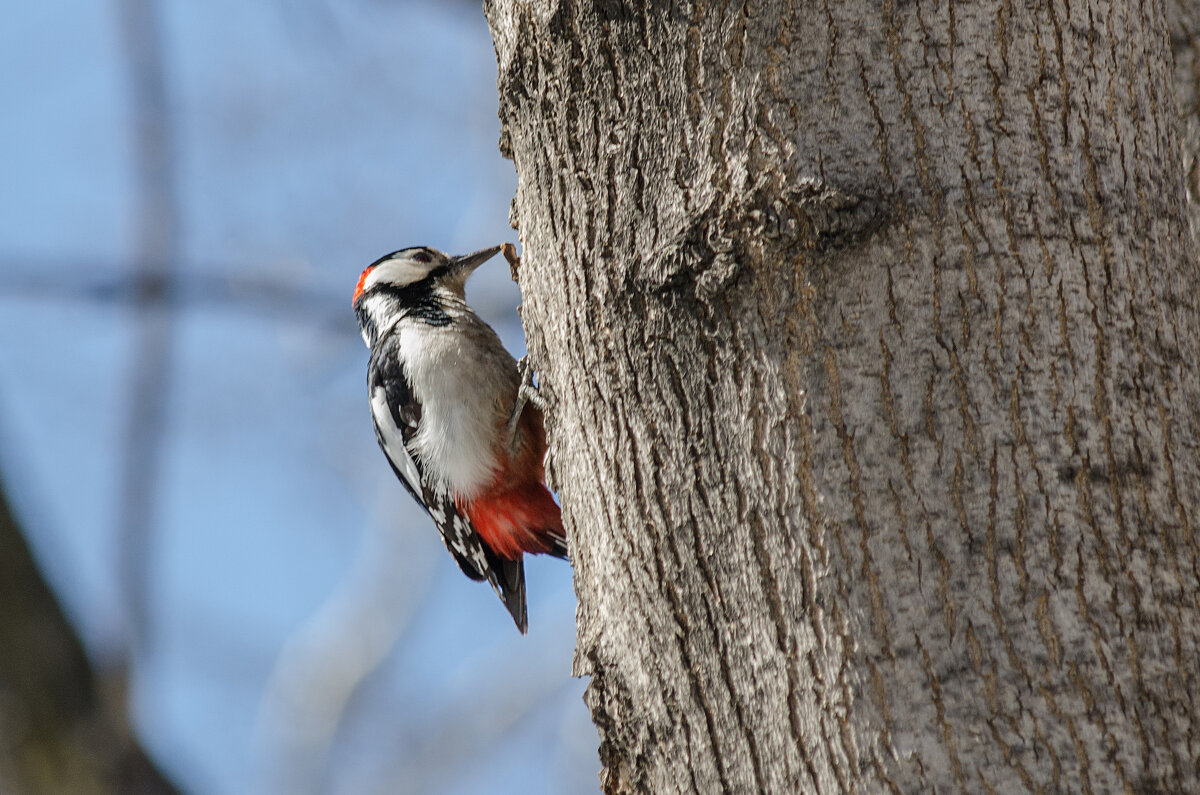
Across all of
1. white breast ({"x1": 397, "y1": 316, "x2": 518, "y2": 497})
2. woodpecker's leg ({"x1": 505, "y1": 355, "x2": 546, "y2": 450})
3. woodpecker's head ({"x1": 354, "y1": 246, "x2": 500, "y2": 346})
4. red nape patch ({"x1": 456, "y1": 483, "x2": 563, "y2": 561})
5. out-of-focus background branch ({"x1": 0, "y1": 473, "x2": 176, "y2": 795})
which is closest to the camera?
woodpecker's leg ({"x1": 505, "y1": 355, "x2": 546, "y2": 450})

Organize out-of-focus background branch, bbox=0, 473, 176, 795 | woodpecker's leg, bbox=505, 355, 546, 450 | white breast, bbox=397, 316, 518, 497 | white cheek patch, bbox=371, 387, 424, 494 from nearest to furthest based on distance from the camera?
woodpecker's leg, bbox=505, 355, 546, 450, out-of-focus background branch, bbox=0, 473, 176, 795, white breast, bbox=397, 316, 518, 497, white cheek patch, bbox=371, 387, 424, 494

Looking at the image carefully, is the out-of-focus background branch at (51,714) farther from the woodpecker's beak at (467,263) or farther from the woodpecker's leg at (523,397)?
the woodpecker's beak at (467,263)

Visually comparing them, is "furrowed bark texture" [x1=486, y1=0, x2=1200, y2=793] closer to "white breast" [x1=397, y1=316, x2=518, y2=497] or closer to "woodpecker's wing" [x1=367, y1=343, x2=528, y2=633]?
"white breast" [x1=397, y1=316, x2=518, y2=497]

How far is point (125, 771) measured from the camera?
127 inches

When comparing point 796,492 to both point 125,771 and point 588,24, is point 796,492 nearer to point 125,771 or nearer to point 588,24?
point 588,24

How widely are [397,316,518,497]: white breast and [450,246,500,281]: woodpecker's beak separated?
349 mm

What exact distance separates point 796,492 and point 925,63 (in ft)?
2.12

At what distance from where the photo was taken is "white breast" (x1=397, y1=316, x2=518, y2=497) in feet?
11.5

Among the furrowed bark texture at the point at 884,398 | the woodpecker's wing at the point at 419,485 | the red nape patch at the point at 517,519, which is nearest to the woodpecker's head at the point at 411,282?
the woodpecker's wing at the point at 419,485

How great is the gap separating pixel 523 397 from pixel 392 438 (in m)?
0.92

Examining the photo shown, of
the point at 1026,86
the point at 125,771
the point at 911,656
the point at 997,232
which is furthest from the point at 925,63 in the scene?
the point at 125,771

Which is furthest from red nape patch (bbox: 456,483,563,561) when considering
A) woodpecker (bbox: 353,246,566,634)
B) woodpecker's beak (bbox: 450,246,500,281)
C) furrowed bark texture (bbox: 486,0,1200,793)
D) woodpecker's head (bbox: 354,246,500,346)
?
furrowed bark texture (bbox: 486,0,1200,793)

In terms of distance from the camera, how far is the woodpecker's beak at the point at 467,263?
Result: 3.96m

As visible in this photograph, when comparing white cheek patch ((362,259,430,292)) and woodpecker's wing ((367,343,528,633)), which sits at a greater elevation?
white cheek patch ((362,259,430,292))
